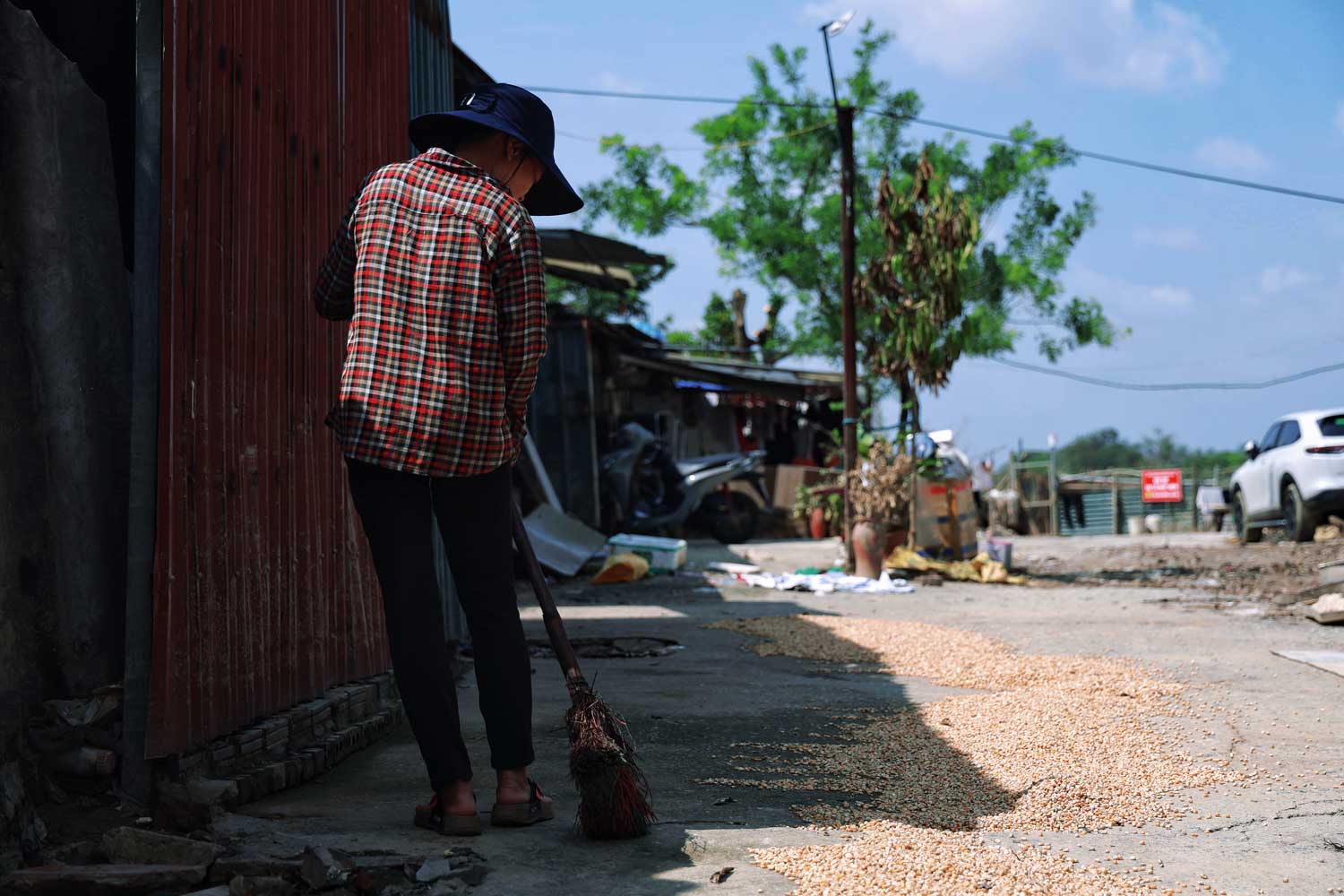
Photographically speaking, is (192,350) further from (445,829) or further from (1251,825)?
(1251,825)

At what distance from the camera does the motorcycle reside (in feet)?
46.4

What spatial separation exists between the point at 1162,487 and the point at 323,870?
1094 inches

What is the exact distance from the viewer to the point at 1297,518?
45.4ft

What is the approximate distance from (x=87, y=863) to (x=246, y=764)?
0.68 metres

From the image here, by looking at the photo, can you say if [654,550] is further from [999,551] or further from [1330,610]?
[1330,610]

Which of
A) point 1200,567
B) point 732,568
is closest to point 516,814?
point 732,568

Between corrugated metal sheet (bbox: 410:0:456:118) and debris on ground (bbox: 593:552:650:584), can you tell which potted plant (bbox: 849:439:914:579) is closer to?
debris on ground (bbox: 593:552:650:584)

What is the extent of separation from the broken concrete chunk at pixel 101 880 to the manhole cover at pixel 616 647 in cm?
370

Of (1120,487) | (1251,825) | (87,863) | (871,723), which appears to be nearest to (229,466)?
(87,863)

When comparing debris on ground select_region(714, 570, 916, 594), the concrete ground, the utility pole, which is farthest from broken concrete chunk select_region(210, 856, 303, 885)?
the utility pole

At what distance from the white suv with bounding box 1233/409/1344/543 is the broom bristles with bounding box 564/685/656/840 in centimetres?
1272

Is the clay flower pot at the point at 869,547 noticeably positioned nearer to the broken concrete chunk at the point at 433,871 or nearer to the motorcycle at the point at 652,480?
the motorcycle at the point at 652,480

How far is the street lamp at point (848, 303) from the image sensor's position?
11.5 metres

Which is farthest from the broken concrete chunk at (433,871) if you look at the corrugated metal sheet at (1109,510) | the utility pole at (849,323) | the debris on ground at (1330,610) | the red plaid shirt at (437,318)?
the corrugated metal sheet at (1109,510)
